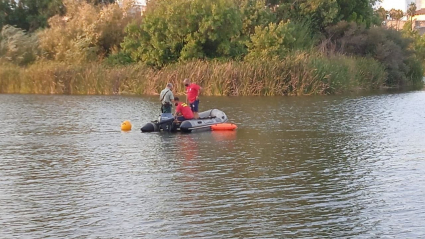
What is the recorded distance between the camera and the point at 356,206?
1121cm

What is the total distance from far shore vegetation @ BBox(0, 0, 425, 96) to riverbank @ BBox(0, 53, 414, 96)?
0.20 feet

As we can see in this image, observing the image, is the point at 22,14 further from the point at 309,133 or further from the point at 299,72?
the point at 309,133

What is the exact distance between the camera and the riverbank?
38.3 meters

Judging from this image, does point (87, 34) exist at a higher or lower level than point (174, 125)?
higher

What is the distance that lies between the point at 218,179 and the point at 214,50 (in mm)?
32557

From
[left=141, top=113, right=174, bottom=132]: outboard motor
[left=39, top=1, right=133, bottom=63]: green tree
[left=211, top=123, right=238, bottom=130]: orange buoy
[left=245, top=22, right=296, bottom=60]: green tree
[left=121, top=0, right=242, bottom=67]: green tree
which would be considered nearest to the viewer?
[left=141, top=113, right=174, bottom=132]: outboard motor

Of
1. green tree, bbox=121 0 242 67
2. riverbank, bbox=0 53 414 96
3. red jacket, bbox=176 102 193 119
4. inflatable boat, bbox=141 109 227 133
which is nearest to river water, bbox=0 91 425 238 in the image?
inflatable boat, bbox=141 109 227 133

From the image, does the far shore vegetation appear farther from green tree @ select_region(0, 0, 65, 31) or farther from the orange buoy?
the orange buoy

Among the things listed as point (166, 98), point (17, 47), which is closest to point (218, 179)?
point (166, 98)

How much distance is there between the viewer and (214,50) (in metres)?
45.5

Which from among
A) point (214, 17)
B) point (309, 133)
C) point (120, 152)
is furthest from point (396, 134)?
point (214, 17)

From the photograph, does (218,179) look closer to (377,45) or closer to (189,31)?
(189,31)

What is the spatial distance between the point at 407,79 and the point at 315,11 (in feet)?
26.9

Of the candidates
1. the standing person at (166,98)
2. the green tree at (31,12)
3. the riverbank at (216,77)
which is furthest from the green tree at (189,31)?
the standing person at (166,98)
